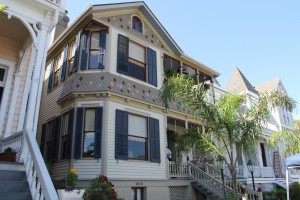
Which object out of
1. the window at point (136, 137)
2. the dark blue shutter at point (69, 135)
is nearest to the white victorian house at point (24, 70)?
the dark blue shutter at point (69, 135)

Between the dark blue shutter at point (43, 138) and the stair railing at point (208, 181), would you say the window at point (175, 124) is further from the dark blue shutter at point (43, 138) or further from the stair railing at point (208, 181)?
the dark blue shutter at point (43, 138)

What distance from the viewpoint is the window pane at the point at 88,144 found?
11.0m

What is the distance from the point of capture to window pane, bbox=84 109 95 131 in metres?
11.5

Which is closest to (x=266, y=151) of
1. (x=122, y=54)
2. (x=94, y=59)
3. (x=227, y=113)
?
(x=227, y=113)

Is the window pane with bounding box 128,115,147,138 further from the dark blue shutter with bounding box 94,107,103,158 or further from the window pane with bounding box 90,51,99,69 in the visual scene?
the window pane with bounding box 90,51,99,69

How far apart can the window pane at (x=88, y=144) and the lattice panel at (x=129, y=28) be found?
224 inches

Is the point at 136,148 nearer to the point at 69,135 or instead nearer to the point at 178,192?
Result: the point at 69,135

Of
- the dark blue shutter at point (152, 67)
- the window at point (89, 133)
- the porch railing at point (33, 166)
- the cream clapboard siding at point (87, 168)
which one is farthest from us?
the dark blue shutter at point (152, 67)

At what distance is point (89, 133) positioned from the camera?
11344 mm

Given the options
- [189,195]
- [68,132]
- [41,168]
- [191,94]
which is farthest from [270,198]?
[41,168]

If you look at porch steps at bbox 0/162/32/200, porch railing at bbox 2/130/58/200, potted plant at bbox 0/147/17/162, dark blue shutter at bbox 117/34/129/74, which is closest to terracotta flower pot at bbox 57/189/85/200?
porch railing at bbox 2/130/58/200

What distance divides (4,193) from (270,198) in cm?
1600

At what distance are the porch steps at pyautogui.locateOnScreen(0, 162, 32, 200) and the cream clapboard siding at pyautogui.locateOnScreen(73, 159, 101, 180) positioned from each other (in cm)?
476

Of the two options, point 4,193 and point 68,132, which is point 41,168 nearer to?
point 4,193
